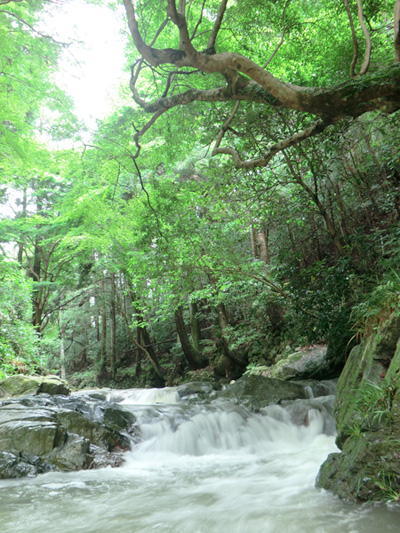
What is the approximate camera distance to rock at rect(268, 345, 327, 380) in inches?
384

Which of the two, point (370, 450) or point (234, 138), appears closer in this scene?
point (370, 450)

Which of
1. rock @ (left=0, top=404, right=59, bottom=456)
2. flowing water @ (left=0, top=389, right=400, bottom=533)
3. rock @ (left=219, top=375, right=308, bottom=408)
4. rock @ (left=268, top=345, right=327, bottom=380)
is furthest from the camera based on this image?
rock @ (left=268, top=345, right=327, bottom=380)

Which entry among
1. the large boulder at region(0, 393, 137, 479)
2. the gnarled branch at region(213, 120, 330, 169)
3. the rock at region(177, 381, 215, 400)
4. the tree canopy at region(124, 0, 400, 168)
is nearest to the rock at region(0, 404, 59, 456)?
the large boulder at region(0, 393, 137, 479)

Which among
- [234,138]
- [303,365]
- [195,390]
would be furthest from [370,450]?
[195,390]

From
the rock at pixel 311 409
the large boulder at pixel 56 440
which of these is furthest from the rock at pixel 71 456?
the rock at pixel 311 409

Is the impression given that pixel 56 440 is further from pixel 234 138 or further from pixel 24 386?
pixel 234 138

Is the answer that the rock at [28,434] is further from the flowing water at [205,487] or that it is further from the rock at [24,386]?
the rock at [24,386]

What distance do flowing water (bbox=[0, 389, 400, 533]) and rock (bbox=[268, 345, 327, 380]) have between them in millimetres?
2759

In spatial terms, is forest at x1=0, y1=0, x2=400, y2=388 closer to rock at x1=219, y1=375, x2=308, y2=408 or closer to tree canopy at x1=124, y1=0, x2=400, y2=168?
tree canopy at x1=124, y1=0, x2=400, y2=168

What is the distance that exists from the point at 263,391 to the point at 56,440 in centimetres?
454

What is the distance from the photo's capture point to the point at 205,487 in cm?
445

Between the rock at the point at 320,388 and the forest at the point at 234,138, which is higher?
the forest at the point at 234,138

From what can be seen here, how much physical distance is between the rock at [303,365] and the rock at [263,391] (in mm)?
1379

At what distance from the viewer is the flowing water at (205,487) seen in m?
3.03
